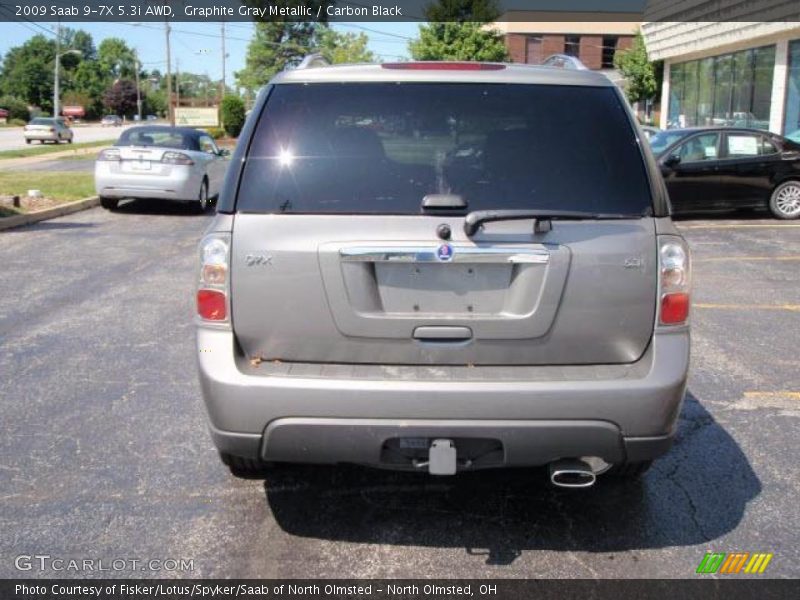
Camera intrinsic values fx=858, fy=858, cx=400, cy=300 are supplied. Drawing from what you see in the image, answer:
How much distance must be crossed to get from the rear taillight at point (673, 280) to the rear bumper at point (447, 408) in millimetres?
107

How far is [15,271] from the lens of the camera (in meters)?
9.10

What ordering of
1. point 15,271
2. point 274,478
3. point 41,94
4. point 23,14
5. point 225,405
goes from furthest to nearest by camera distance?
point 41,94, point 23,14, point 15,271, point 274,478, point 225,405

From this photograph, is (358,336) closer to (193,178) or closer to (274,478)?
(274,478)

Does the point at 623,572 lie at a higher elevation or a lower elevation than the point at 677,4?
lower

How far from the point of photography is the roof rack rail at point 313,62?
149 inches

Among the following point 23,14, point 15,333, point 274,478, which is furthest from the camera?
point 23,14

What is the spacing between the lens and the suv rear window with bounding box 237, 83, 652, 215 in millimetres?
3324

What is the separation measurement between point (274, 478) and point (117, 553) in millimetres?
889

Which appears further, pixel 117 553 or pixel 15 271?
pixel 15 271

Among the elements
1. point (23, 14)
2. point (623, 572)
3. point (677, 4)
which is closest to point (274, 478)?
point (623, 572)

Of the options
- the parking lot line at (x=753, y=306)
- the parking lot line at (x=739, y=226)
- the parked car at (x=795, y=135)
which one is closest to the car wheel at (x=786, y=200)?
the parking lot line at (x=739, y=226)

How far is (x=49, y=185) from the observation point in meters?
17.4

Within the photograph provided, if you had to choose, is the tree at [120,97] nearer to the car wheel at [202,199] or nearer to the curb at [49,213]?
the curb at [49,213]

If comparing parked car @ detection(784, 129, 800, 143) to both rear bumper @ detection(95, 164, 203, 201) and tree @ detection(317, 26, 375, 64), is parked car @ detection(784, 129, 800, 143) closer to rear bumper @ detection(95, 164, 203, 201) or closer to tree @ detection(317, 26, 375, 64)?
rear bumper @ detection(95, 164, 203, 201)
